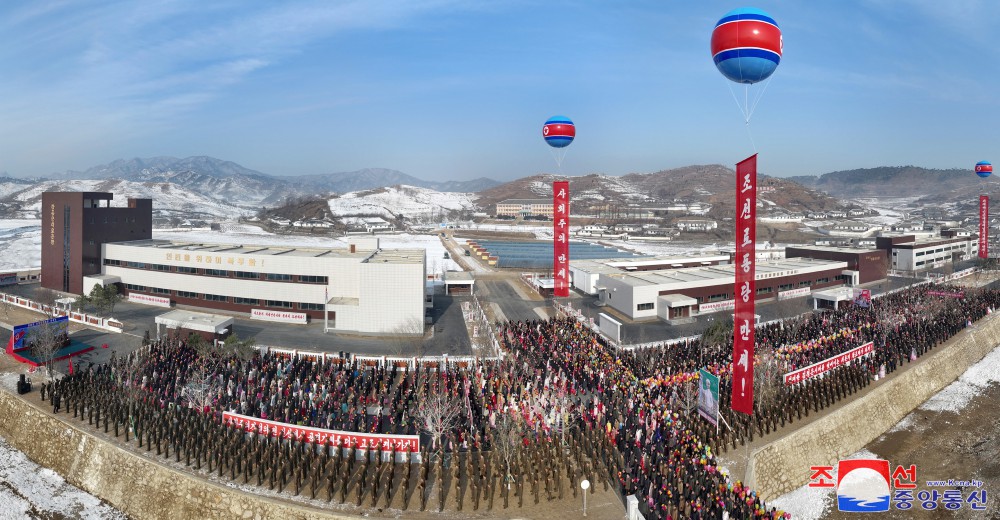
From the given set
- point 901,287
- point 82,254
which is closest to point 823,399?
point 901,287

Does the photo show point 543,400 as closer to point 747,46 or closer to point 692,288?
point 747,46

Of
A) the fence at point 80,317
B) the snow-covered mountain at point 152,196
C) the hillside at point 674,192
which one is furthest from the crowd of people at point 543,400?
the snow-covered mountain at point 152,196

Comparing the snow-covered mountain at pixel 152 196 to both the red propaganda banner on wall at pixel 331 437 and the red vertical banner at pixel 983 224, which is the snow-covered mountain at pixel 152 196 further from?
the red vertical banner at pixel 983 224

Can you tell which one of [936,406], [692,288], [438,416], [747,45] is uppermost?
[747,45]

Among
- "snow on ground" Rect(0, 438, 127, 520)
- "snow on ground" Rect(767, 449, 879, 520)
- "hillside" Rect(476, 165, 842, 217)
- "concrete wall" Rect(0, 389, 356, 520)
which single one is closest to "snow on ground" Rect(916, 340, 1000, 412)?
"snow on ground" Rect(767, 449, 879, 520)

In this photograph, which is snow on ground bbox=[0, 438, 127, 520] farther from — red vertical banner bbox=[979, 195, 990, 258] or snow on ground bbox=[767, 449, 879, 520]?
red vertical banner bbox=[979, 195, 990, 258]

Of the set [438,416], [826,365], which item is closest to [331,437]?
[438,416]
